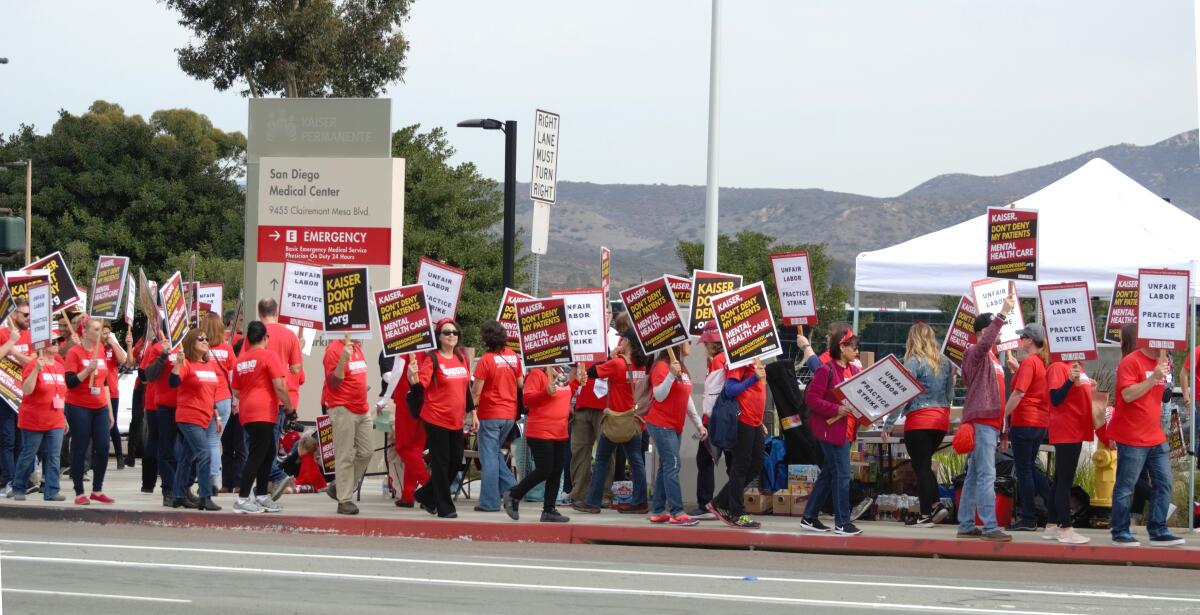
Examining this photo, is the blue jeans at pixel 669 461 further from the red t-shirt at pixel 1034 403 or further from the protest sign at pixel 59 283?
the protest sign at pixel 59 283

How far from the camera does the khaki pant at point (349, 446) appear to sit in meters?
Answer: 14.0

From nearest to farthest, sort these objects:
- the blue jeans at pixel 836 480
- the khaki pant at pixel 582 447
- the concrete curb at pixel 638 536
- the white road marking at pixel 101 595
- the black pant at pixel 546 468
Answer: the white road marking at pixel 101 595 → the concrete curb at pixel 638 536 → the blue jeans at pixel 836 480 → the black pant at pixel 546 468 → the khaki pant at pixel 582 447

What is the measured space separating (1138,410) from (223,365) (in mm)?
8377

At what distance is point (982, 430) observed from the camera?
42.0 feet

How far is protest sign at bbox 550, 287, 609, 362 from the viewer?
14039mm

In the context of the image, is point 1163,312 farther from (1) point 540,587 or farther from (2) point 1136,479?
(1) point 540,587

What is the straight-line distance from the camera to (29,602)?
359 inches

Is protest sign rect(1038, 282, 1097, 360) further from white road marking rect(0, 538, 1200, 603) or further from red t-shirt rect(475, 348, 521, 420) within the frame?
red t-shirt rect(475, 348, 521, 420)

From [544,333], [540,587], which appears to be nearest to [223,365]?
[544,333]

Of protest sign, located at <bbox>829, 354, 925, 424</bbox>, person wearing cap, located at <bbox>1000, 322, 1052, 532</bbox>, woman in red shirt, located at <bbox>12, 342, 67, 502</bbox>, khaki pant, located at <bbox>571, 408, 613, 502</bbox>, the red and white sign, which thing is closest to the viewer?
protest sign, located at <bbox>829, 354, 925, 424</bbox>

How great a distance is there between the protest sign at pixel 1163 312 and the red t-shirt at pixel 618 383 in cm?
460

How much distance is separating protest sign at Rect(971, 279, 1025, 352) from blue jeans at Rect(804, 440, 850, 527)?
2330 mm

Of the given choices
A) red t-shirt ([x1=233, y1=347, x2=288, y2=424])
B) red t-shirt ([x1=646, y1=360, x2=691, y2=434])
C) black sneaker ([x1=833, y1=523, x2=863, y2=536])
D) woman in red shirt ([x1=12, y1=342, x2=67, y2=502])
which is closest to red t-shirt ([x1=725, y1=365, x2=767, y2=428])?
red t-shirt ([x1=646, y1=360, x2=691, y2=434])

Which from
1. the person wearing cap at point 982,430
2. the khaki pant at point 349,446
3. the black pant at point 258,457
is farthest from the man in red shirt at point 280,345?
the person wearing cap at point 982,430
